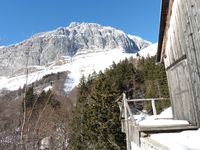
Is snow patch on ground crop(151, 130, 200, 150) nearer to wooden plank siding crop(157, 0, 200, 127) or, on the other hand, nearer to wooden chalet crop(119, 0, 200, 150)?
wooden chalet crop(119, 0, 200, 150)

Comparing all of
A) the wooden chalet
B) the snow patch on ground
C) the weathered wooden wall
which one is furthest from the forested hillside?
the snow patch on ground

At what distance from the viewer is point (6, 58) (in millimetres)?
4324

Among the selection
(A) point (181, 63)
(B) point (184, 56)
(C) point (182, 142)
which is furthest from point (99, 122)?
(C) point (182, 142)

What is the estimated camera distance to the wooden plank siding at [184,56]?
18.0 feet

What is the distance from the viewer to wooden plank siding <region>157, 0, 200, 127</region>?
5.50 m

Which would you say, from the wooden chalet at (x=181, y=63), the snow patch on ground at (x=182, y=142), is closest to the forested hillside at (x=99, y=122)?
the wooden chalet at (x=181, y=63)

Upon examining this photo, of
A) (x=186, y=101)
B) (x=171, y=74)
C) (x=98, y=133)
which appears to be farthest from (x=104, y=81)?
(x=186, y=101)

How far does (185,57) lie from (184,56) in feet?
0.23

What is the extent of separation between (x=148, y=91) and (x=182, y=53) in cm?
2796

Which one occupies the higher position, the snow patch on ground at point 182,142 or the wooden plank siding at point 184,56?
the wooden plank siding at point 184,56

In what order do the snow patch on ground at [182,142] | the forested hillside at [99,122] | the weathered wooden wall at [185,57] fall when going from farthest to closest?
the forested hillside at [99,122] < the weathered wooden wall at [185,57] < the snow patch on ground at [182,142]

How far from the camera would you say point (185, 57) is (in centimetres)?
629

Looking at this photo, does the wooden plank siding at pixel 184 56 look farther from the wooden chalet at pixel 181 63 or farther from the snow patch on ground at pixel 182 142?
the snow patch on ground at pixel 182 142

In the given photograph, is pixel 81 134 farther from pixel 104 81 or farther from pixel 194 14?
pixel 194 14
